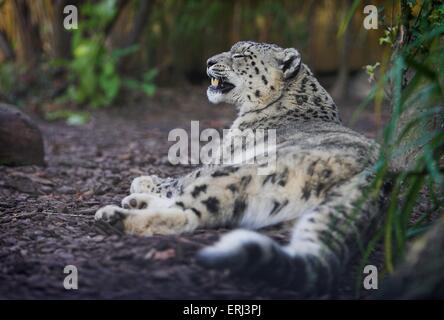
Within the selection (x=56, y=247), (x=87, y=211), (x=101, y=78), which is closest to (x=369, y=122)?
(x=101, y=78)

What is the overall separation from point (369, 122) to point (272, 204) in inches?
257

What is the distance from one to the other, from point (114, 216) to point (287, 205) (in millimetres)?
1249

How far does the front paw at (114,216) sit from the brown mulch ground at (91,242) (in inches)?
2.5

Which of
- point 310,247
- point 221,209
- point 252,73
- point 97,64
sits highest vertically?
point 97,64

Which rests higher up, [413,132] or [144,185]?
[413,132]

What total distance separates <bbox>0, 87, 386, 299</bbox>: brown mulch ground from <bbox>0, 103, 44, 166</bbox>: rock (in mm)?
203

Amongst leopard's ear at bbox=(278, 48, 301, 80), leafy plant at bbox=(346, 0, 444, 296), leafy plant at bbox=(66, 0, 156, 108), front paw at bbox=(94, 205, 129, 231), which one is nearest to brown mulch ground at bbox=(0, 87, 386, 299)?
front paw at bbox=(94, 205, 129, 231)

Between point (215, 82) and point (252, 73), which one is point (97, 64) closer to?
point (215, 82)

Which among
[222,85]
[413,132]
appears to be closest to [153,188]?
[222,85]

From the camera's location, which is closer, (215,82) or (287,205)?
(287,205)

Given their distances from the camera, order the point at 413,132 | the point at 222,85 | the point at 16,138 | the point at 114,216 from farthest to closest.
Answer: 1. the point at 16,138
2. the point at 222,85
3. the point at 413,132
4. the point at 114,216

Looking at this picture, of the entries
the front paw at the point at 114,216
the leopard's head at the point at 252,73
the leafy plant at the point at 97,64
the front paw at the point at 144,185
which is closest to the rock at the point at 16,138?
the front paw at the point at 144,185

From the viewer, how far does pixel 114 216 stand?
4273mm
